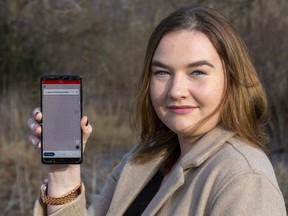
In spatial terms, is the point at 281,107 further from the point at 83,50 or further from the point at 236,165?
the point at 236,165

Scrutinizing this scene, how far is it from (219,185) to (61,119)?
614 mm

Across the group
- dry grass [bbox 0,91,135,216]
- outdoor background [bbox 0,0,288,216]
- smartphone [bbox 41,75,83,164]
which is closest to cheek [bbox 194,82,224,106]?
smartphone [bbox 41,75,83,164]

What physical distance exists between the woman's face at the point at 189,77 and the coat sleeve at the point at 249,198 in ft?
0.94

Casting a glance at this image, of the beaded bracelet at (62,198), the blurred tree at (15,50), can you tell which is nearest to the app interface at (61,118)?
the beaded bracelet at (62,198)

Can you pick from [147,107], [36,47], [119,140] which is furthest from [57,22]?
[147,107]

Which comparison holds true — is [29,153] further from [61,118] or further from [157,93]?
[157,93]

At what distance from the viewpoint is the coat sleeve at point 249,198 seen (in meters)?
1.58

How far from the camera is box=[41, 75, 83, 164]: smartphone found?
2.03 meters

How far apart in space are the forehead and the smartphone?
1.16 feet

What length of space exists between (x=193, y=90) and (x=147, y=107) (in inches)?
15.2

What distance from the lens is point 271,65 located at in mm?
7102

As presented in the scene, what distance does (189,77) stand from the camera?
6.00 ft

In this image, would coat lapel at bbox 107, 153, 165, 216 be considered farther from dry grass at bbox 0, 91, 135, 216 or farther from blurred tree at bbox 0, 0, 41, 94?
blurred tree at bbox 0, 0, 41, 94

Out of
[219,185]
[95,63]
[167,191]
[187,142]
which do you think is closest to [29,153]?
[95,63]
